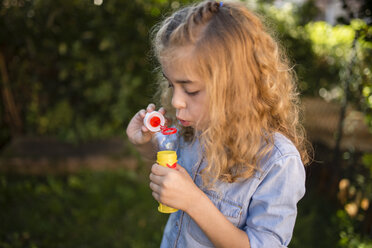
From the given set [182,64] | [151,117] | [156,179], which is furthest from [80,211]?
[182,64]

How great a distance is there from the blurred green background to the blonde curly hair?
158 cm

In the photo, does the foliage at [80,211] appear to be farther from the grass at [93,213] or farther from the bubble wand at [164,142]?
the bubble wand at [164,142]

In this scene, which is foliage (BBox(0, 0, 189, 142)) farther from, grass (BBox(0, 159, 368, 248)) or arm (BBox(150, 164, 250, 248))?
arm (BBox(150, 164, 250, 248))

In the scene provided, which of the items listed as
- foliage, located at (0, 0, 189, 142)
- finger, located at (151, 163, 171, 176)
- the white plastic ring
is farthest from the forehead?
foliage, located at (0, 0, 189, 142)

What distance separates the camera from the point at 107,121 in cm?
448

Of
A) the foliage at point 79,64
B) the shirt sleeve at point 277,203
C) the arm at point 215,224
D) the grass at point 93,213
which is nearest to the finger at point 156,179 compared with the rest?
the arm at point 215,224

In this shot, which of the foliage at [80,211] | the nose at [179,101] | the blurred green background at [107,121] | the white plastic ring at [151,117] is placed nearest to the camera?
the nose at [179,101]

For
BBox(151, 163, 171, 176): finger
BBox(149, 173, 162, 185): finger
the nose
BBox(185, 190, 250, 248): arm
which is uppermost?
the nose

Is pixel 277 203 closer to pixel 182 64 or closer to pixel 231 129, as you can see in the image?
pixel 231 129

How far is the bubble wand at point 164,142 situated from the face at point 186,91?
12 cm

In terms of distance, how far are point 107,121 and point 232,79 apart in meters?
3.41

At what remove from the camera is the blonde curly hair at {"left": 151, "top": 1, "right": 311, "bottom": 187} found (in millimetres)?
1275

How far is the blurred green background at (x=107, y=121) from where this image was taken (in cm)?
304

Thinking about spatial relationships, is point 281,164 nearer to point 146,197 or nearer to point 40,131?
point 146,197
